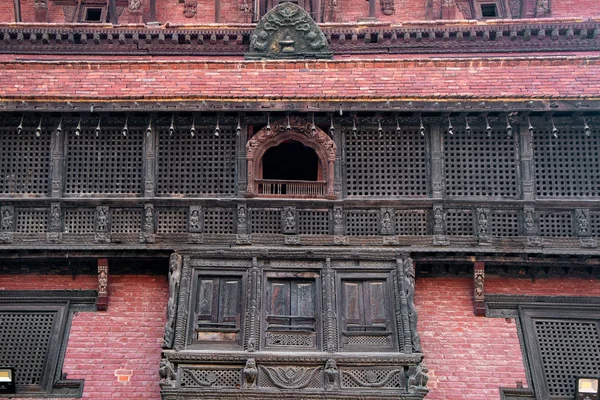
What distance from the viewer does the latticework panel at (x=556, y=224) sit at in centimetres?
1170

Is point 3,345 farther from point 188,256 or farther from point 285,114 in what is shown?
point 285,114

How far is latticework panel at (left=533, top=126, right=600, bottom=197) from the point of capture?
38.8 feet

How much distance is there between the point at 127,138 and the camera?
12062mm

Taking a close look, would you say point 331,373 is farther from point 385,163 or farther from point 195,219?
point 385,163

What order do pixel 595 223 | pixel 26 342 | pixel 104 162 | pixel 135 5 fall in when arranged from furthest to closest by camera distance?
pixel 135 5
pixel 104 162
pixel 595 223
pixel 26 342

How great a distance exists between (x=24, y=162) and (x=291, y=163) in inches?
180

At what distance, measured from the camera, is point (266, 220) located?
11.8m

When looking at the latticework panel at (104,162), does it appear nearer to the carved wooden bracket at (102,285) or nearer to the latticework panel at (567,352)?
the carved wooden bracket at (102,285)

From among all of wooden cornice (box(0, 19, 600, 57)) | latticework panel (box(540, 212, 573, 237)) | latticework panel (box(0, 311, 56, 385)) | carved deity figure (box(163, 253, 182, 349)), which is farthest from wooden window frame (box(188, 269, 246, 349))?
wooden cornice (box(0, 19, 600, 57))

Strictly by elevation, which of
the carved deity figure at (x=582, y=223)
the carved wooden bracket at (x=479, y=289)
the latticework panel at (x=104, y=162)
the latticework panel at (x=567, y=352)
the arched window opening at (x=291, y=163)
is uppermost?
the arched window opening at (x=291, y=163)

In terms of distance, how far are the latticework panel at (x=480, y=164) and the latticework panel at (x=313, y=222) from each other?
201 cm

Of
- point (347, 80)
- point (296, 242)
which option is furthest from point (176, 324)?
point (347, 80)

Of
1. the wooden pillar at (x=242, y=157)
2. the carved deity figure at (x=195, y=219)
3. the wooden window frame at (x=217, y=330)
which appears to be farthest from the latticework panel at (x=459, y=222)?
the carved deity figure at (x=195, y=219)

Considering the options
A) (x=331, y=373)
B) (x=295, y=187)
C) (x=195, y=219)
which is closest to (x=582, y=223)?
(x=295, y=187)
